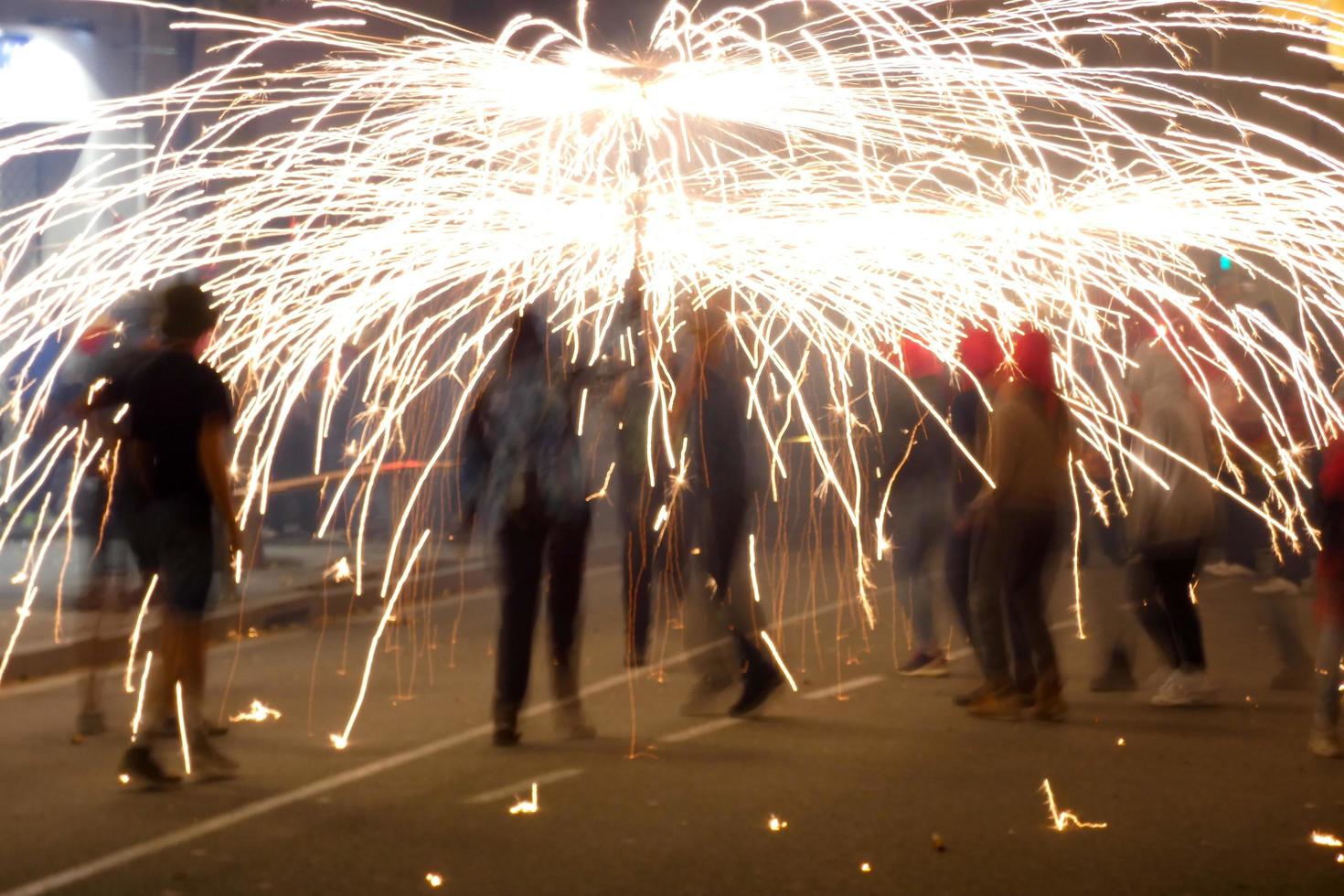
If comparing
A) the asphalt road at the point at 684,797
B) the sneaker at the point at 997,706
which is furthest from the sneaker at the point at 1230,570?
the sneaker at the point at 997,706

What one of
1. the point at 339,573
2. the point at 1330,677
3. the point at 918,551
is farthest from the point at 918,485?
the point at 339,573

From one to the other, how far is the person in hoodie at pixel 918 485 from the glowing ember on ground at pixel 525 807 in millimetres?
3604

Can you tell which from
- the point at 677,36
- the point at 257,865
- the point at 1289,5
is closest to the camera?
the point at 257,865

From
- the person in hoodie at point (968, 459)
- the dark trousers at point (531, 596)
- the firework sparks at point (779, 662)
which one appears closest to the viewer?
the dark trousers at point (531, 596)

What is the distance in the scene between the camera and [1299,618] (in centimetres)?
1205

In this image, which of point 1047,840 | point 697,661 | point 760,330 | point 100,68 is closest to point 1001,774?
point 1047,840

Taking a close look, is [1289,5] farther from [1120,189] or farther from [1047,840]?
[1047,840]

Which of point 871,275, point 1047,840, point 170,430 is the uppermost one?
point 871,275

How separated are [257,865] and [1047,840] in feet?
8.57

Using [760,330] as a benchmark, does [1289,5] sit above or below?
above

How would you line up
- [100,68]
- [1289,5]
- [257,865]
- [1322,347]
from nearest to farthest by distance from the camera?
[257,865], [1289,5], [100,68], [1322,347]

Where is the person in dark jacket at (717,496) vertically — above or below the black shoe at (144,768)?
above

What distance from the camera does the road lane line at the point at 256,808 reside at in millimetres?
5918

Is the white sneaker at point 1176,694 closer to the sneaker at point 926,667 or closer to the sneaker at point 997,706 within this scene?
the sneaker at point 997,706
